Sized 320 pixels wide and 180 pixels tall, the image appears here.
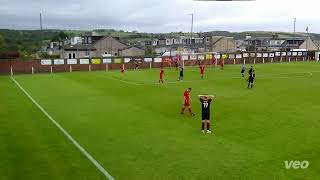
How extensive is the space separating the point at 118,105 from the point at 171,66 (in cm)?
4451

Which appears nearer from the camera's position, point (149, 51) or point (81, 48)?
point (81, 48)

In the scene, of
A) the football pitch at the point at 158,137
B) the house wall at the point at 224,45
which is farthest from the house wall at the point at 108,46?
the football pitch at the point at 158,137

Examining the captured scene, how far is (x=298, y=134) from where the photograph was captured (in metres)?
19.5

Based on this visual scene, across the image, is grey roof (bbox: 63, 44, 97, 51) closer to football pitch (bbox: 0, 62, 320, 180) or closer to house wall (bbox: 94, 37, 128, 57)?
house wall (bbox: 94, 37, 128, 57)

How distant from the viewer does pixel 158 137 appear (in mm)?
19406

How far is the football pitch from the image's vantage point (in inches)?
564

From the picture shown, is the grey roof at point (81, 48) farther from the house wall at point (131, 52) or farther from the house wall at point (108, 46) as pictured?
the house wall at point (131, 52)

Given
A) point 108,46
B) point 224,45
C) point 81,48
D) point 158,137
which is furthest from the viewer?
point 224,45

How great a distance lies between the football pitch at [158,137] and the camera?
14328mm

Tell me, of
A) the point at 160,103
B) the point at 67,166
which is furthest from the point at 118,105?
the point at 67,166

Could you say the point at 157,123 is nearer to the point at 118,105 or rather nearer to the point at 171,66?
the point at 118,105

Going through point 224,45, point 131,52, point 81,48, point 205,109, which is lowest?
point 205,109

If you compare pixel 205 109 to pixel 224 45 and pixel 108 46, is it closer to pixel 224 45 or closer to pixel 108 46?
pixel 108 46

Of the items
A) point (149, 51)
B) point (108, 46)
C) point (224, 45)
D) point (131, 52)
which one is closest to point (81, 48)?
point (108, 46)
